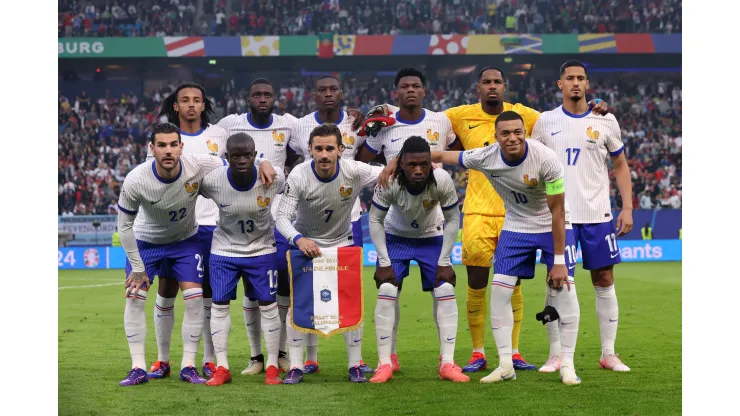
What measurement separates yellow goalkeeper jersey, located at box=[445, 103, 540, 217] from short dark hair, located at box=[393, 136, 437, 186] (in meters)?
0.66

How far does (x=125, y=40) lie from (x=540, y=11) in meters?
16.2

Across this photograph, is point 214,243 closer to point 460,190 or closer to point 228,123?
point 228,123

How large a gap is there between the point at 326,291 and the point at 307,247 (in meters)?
0.44

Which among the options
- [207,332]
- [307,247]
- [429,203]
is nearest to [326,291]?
[307,247]

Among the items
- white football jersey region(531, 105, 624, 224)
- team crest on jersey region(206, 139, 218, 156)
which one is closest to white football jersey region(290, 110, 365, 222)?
team crest on jersey region(206, 139, 218, 156)

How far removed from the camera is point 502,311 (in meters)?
6.48

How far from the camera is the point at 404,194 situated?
669cm

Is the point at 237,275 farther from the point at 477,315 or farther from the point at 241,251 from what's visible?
the point at 477,315

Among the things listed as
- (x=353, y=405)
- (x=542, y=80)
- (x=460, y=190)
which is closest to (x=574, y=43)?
(x=542, y=80)

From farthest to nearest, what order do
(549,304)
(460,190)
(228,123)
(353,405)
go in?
(460,190) < (228,123) < (549,304) < (353,405)

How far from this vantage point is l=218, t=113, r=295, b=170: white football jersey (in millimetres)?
7727

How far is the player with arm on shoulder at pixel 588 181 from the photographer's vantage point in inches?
272

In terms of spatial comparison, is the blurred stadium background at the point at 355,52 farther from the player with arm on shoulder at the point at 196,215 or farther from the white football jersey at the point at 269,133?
the player with arm on shoulder at the point at 196,215

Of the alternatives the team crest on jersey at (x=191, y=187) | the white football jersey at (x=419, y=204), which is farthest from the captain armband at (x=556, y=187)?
the team crest on jersey at (x=191, y=187)
